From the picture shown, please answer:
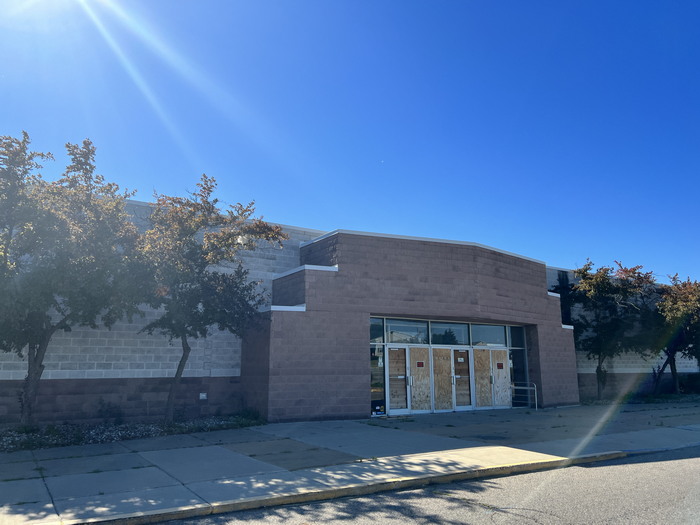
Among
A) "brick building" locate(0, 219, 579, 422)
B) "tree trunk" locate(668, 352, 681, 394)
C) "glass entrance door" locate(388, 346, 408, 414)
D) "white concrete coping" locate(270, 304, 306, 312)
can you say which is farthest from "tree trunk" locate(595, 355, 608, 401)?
"white concrete coping" locate(270, 304, 306, 312)

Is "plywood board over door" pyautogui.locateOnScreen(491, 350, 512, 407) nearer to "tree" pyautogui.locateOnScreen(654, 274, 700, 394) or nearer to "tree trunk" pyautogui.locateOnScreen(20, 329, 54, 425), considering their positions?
"tree" pyautogui.locateOnScreen(654, 274, 700, 394)

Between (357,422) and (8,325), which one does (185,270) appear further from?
(357,422)

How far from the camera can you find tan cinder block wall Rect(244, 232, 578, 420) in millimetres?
15391

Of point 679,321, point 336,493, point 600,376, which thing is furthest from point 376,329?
point 679,321

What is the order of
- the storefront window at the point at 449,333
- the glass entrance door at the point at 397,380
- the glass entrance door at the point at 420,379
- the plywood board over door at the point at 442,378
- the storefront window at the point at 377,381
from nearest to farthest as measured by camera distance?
the storefront window at the point at 377,381 → the glass entrance door at the point at 397,380 → the glass entrance door at the point at 420,379 → the plywood board over door at the point at 442,378 → the storefront window at the point at 449,333

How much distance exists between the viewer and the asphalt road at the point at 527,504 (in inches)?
254

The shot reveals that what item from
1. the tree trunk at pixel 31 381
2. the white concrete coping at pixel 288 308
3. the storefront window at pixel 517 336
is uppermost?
the white concrete coping at pixel 288 308

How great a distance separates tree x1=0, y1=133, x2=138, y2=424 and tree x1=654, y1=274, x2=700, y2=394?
22.0 m

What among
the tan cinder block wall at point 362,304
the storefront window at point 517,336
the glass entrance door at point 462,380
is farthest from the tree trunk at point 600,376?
the glass entrance door at point 462,380

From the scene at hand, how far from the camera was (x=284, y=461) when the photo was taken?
32.0ft

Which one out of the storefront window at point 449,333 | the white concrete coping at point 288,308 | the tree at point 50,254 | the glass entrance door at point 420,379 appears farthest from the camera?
the storefront window at point 449,333

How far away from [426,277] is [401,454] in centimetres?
809

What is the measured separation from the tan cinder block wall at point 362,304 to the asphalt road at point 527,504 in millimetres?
7497

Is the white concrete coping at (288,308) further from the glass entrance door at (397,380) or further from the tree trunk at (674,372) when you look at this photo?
the tree trunk at (674,372)
